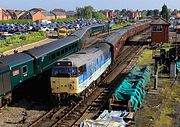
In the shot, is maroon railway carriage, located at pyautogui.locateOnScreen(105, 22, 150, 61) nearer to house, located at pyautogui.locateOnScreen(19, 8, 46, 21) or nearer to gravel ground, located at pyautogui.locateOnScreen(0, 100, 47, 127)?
gravel ground, located at pyautogui.locateOnScreen(0, 100, 47, 127)

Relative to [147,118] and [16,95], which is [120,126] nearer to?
[147,118]

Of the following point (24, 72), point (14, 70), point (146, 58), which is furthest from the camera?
point (146, 58)

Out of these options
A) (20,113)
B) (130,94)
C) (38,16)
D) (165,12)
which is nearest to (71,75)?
(130,94)

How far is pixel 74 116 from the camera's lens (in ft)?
68.1

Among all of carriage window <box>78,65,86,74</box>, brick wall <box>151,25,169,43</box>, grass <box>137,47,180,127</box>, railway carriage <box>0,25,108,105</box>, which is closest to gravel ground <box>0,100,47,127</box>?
railway carriage <box>0,25,108,105</box>

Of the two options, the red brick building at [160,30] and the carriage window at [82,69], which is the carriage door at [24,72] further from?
the red brick building at [160,30]

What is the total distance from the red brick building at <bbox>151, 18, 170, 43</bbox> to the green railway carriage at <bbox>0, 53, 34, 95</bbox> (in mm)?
31472

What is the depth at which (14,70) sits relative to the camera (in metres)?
23.5

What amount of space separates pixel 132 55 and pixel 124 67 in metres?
10.1

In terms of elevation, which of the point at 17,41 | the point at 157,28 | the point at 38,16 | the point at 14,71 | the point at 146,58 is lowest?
the point at 146,58

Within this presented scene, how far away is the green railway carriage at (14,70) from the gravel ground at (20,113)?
1322mm

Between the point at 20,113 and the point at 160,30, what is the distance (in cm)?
3638

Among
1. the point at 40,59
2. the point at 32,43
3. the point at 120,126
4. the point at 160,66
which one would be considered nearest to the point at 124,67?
the point at 160,66

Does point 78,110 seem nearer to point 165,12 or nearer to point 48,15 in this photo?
point 165,12
